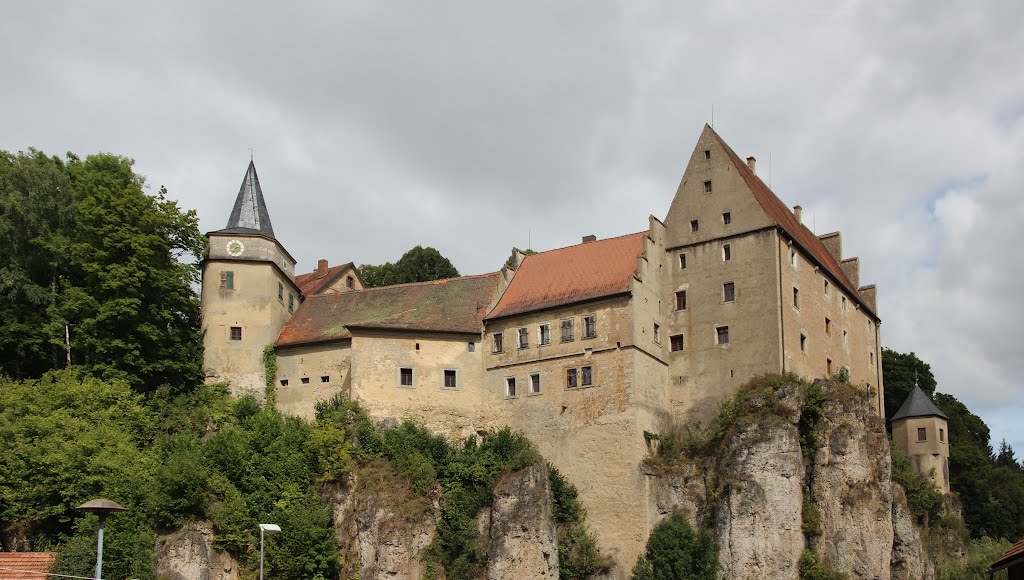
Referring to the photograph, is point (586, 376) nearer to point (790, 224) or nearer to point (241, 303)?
point (790, 224)

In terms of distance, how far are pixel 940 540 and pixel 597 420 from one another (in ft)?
67.2

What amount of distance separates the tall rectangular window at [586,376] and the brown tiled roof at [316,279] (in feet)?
58.4

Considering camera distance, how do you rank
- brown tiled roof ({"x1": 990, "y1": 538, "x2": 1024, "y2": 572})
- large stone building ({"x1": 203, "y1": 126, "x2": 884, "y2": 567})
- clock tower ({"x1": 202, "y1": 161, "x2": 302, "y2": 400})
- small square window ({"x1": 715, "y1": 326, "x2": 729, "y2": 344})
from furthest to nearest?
clock tower ({"x1": 202, "y1": 161, "x2": 302, "y2": 400}) → small square window ({"x1": 715, "y1": 326, "x2": 729, "y2": 344}) → large stone building ({"x1": 203, "y1": 126, "x2": 884, "y2": 567}) → brown tiled roof ({"x1": 990, "y1": 538, "x2": 1024, "y2": 572})

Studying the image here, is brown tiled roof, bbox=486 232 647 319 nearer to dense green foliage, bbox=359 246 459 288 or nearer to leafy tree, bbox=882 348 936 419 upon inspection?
dense green foliage, bbox=359 246 459 288

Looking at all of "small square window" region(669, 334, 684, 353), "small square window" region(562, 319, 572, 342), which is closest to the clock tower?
"small square window" region(562, 319, 572, 342)

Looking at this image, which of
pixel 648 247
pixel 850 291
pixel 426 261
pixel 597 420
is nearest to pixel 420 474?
pixel 597 420

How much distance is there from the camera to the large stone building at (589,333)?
2116 inches

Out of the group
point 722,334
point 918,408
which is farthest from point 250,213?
point 918,408

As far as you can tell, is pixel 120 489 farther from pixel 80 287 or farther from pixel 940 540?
pixel 940 540

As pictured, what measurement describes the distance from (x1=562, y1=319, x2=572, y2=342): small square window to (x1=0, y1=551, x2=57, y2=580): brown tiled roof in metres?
24.5

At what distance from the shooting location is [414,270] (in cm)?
8131

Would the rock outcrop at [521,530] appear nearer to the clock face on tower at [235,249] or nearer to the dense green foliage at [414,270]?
the clock face on tower at [235,249]

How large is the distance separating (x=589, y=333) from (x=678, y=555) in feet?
37.5

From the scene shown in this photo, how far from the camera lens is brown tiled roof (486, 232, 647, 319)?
56375mm
